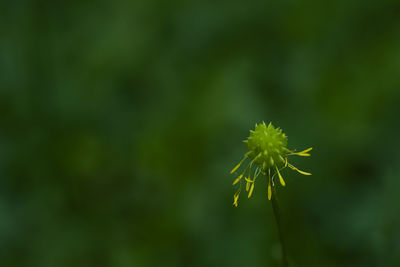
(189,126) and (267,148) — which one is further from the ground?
(189,126)

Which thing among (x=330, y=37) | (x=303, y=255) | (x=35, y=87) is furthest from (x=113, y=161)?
(x=330, y=37)

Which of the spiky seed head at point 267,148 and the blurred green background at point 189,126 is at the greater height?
the blurred green background at point 189,126

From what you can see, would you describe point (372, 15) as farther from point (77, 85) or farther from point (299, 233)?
point (77, 85)

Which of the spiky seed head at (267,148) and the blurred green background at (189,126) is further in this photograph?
the blurred green background at (189,126)

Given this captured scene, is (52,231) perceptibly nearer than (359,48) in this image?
Yes

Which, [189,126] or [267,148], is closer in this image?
[267,148]
